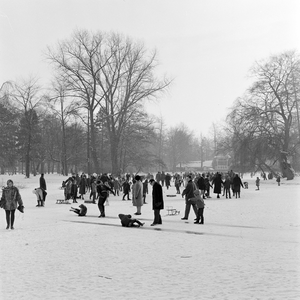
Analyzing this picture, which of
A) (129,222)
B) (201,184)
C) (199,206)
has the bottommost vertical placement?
(129,222)

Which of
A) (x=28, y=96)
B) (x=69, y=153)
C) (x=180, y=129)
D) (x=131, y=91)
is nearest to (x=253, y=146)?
(x=131, y=91)

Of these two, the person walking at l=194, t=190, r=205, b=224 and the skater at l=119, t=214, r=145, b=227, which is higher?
the person walking at l=194, t=190, r=205, b=224

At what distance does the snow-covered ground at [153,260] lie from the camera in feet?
21.7

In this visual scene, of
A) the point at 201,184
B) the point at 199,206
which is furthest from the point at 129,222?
the point at 201,184

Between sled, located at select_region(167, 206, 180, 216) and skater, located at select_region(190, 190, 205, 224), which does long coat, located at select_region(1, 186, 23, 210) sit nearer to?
skater, located at select_region(190, 190, 205, 224)

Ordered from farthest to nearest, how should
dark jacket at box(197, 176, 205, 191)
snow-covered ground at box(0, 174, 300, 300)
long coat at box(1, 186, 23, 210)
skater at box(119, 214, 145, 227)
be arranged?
dark jacket at box(197, 176, 205, 191)
skater at box(119, 214, 145, 227)
long coat at box(1, 186, 23, 210)
snow-covered ground at box(0, 174, 300, 300)

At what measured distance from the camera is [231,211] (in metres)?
18.5

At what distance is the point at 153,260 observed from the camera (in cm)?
884

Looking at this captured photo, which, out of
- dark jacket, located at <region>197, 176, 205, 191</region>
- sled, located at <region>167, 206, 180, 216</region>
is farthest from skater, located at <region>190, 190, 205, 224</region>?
dark jacket, located at <region>197, 176, 205, 191</region>

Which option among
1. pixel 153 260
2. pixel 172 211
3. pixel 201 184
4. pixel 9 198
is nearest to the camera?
pixel 153 260

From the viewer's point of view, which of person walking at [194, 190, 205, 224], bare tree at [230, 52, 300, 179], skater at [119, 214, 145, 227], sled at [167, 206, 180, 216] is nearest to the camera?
skater at [119, 214, 145, 227]

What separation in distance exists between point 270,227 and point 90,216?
736cm

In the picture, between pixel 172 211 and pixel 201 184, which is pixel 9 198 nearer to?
pixel 172 211

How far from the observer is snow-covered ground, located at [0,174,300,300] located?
6625 millimetres
